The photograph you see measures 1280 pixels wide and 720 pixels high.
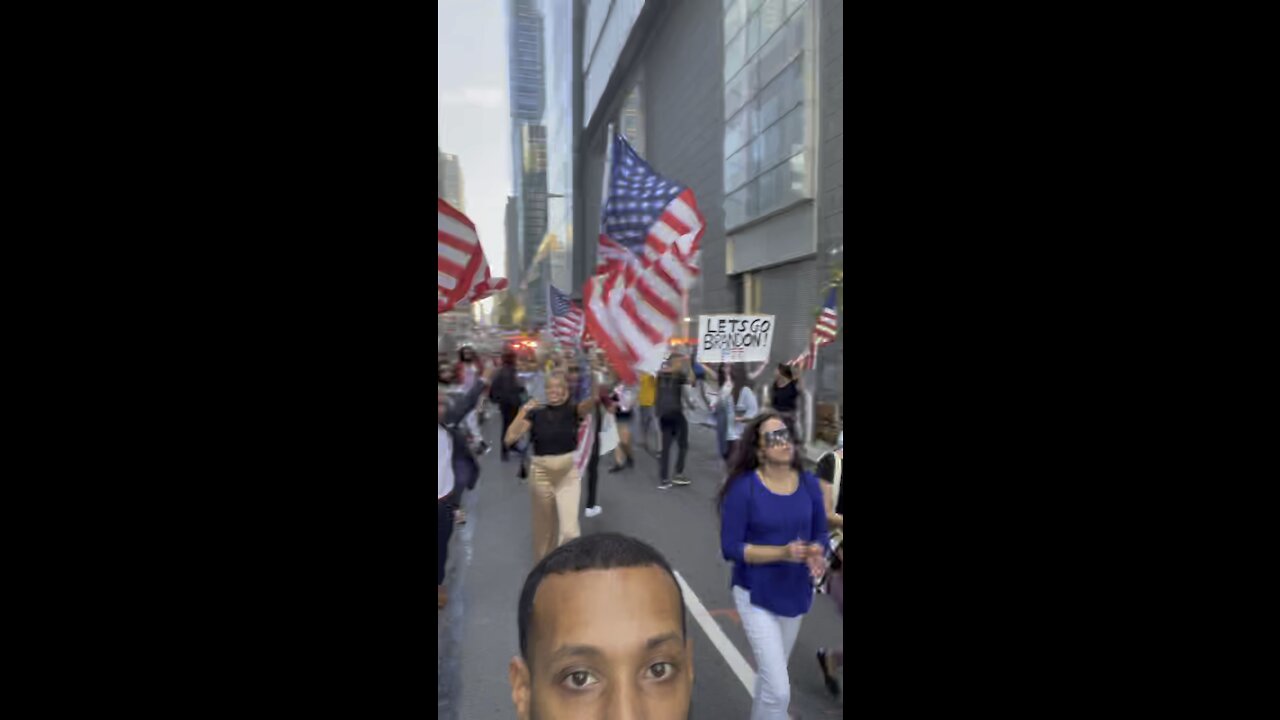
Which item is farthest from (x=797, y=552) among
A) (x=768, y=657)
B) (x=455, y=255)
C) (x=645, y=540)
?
(x=645, y=540)

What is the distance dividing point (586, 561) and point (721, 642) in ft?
7.41

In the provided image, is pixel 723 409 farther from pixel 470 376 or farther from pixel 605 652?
pixel 605 652

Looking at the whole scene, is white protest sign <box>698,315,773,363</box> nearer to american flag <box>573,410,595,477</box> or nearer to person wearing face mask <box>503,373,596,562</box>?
american flag <box>573,410,595,477</box>

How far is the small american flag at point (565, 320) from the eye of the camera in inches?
346

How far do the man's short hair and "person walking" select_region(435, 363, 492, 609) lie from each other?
1.40 meters

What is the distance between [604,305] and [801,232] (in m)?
12.9

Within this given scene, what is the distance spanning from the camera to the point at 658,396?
776cm

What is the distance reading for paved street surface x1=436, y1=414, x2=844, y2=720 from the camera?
3160 mm

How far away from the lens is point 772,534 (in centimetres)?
262

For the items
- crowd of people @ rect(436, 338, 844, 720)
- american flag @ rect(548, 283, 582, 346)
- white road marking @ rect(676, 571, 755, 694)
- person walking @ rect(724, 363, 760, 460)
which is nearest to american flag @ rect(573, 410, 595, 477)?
crowd of people @ rect(436, 338, 844, 720)

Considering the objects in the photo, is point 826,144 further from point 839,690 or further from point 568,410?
point 839,690

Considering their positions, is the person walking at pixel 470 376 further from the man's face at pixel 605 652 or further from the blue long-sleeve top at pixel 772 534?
the man's face at pixel 605 652

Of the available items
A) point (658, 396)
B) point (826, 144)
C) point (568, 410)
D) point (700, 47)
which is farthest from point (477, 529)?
point (700, 47)

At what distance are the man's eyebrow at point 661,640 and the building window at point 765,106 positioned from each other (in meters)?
14.7
